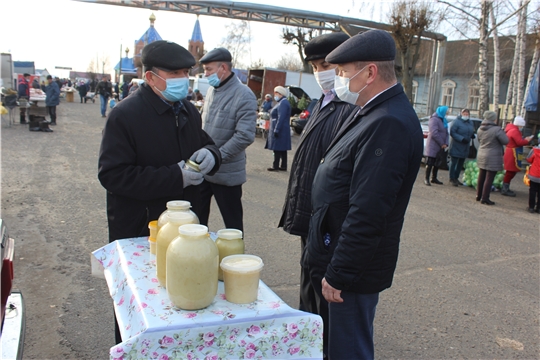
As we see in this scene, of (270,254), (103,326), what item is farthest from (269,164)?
(103,326)

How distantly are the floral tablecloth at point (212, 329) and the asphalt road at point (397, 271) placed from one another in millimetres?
1546

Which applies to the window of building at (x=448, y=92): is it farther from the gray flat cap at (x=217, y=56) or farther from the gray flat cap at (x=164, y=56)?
the gray flat cap at (x=164, y=56)

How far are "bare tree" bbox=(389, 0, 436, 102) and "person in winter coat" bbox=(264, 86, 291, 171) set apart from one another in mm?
9326

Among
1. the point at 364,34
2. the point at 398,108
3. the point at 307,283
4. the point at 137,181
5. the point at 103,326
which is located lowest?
the point at 103,326

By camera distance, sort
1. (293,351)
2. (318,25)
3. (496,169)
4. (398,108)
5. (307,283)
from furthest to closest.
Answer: (318,25), (496,169), (307,283), (398,108), (293,351)

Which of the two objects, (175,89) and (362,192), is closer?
(362,192)

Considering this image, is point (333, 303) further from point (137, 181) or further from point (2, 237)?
point (2, 237)

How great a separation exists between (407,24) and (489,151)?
11.3m

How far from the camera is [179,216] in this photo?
6.65ft

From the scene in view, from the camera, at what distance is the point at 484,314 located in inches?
158

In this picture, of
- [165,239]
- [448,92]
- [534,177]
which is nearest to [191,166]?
[165,239]

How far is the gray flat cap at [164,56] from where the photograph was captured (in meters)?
2.64

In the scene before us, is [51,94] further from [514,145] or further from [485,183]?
[514,145]

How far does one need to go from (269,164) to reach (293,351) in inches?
388
